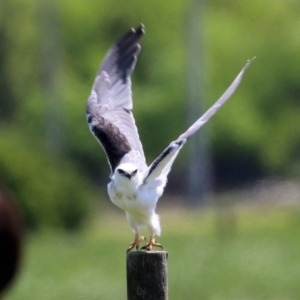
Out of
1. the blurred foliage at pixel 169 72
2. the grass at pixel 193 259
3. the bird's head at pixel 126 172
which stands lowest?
the bird's head at pixel 126 172

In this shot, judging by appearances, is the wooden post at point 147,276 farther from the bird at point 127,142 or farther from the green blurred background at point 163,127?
the green blurred background at point 163,127

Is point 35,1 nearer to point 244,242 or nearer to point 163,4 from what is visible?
point 163,4

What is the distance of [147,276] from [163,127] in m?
30.3

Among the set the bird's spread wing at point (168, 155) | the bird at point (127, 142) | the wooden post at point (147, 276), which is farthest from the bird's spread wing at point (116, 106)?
the wooden post at point (147, 276)

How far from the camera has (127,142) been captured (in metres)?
5.85

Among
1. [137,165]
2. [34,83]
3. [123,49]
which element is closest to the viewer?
[137,165]

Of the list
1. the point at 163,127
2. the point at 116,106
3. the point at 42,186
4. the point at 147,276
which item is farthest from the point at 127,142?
the point at 163,127

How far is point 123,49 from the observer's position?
6.90 meters

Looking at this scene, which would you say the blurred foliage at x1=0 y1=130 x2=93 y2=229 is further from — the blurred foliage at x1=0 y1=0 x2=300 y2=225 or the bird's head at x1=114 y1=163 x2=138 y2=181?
the bird's head at x1=114 y1=163 x2=138 y2=181

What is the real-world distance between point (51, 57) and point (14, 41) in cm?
887

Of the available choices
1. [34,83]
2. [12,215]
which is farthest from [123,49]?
[34,83]

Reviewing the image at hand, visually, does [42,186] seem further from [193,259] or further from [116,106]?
[116,106]

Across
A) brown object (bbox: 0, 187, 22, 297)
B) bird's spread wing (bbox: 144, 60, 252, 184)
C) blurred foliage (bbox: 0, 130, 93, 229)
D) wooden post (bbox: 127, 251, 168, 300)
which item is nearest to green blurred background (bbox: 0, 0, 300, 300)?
blurred foliage (bbox: 0, 130, 93, 229)

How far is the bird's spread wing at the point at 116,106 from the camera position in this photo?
5781 mm
